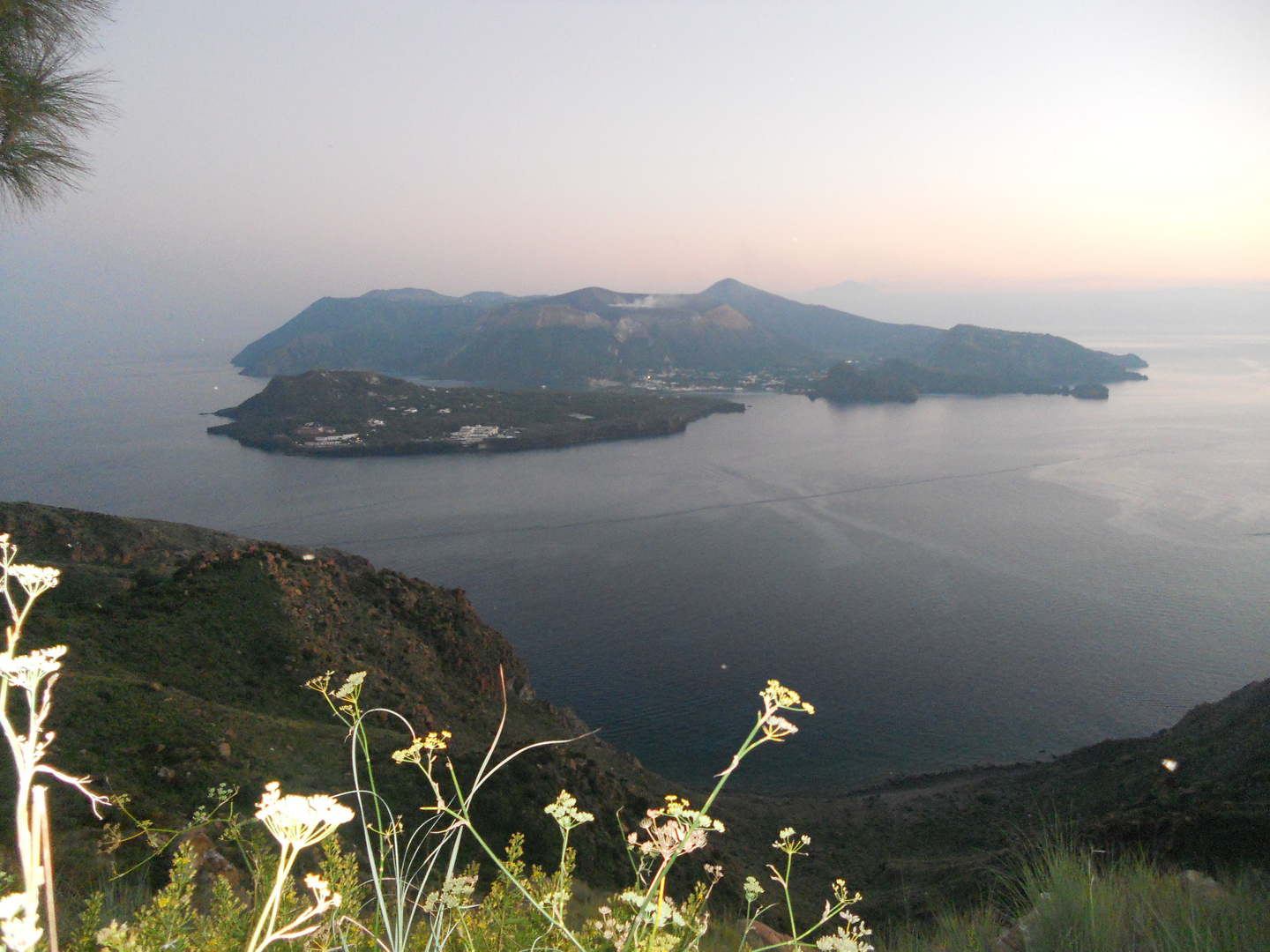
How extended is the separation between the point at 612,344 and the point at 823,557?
107739 mm

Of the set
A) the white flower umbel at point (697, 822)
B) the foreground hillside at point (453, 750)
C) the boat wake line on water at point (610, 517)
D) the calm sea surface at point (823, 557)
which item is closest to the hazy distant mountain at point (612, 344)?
the calm sea surface at point (823, 557)

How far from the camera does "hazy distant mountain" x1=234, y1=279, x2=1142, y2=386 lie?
4387 inches

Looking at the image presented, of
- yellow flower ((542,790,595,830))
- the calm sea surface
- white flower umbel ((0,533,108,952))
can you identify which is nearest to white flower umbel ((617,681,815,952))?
yellow flower ((542,790,595,830))

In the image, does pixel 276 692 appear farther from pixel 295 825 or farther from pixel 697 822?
pixel 295 825

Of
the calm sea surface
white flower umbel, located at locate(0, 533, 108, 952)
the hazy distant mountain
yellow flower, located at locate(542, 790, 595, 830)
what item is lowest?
the calm sea surface

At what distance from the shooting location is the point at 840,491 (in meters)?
42.6

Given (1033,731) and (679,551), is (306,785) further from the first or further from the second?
(679,551)

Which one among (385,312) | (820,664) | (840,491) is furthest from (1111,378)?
(385,312)

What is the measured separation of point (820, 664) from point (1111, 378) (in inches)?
4193

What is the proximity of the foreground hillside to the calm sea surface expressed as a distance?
3343 millimetres

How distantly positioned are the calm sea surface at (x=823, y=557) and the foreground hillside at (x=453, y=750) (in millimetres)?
3343

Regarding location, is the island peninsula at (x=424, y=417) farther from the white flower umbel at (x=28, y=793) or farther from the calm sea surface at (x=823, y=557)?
A: the white flower umbel at (x=28, y=793)

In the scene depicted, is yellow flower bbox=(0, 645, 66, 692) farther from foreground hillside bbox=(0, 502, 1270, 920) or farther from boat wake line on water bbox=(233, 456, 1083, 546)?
boat wake line on water bbox=(233, 456, 1083, 546)

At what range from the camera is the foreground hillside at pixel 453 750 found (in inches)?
269
